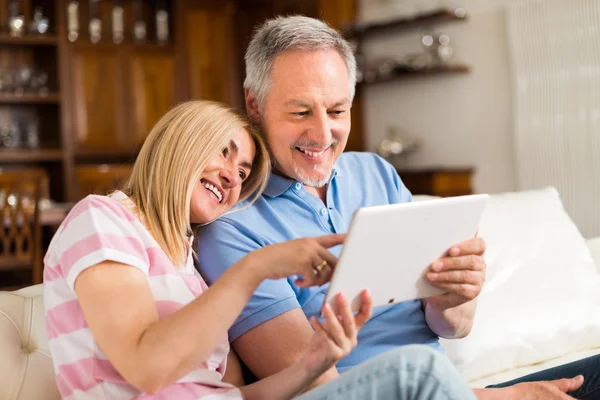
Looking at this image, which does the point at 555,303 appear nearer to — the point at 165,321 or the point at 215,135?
the point at 215,135

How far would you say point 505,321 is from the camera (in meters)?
1.82

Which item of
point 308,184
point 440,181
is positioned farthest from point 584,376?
point 440,181

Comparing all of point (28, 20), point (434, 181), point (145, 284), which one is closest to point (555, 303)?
point (145, 284)

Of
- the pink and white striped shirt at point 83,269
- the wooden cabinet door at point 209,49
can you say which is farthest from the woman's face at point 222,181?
the wooden cabinet door at point 209,49

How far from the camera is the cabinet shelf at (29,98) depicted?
5.22 metres

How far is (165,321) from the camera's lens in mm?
994

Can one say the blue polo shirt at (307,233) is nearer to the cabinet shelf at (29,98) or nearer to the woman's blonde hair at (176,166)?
the woman's blonde hair at (176,166)

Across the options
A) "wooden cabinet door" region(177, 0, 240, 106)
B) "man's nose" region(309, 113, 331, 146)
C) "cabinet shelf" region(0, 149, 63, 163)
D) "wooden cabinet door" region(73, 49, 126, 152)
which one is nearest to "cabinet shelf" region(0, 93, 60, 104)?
"wooden cabinet door" region(73, 49, 126, 152)

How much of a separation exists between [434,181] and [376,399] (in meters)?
3.52

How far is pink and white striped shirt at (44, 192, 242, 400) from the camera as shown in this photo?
3.46 feet

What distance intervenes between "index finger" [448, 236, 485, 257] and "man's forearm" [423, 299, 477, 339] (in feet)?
0.84

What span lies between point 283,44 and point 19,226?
7.98 ft

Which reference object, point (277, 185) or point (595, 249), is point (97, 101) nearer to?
point (595, 249)

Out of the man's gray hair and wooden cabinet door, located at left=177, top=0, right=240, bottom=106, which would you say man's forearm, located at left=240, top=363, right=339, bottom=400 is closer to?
the man's gray hair
